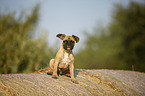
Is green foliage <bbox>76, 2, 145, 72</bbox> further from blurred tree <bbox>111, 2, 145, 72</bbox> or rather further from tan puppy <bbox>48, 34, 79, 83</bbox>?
tan puppy <bbox>48, 34, 79, 83</bbox>

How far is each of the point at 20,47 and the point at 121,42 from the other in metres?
14.1

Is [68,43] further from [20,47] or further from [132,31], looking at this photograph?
[132,31]

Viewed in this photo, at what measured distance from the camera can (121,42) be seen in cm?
2047

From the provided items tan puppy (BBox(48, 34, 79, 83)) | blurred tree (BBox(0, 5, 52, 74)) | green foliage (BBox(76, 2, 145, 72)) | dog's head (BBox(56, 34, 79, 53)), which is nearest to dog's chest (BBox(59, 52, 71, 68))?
tan puppy (BBox(48, 34, 79, 83))

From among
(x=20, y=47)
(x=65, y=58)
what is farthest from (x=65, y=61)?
(x=20, y=47)

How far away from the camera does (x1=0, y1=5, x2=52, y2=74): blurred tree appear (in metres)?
8.48

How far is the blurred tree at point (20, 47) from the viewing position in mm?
8480

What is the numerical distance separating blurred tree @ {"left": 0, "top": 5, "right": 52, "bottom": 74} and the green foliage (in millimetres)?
8150

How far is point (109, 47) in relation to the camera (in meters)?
21.4

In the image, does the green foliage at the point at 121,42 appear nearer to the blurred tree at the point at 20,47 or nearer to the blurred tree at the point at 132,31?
the blurred tree at the point at 132,31

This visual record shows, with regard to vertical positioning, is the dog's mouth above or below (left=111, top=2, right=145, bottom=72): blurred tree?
below

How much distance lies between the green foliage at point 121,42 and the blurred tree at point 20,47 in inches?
321

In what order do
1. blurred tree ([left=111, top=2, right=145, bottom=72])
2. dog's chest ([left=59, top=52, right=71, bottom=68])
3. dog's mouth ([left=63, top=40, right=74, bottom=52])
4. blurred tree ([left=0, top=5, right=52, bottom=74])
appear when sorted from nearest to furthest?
dog's mouth ([left=63, top=40, right=74, bottom=52]) < dog's chest ([left=59, top=52, right=71, bottom=68]) < blurred tree ([left=0, top=5, right=52, bottom=74]) < blurred tree ([left=111, top=2, right=145, bottom=72])

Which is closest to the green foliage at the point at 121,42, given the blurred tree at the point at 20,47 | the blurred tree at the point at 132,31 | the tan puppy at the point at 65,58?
the blurred tree at the point at 132,31
